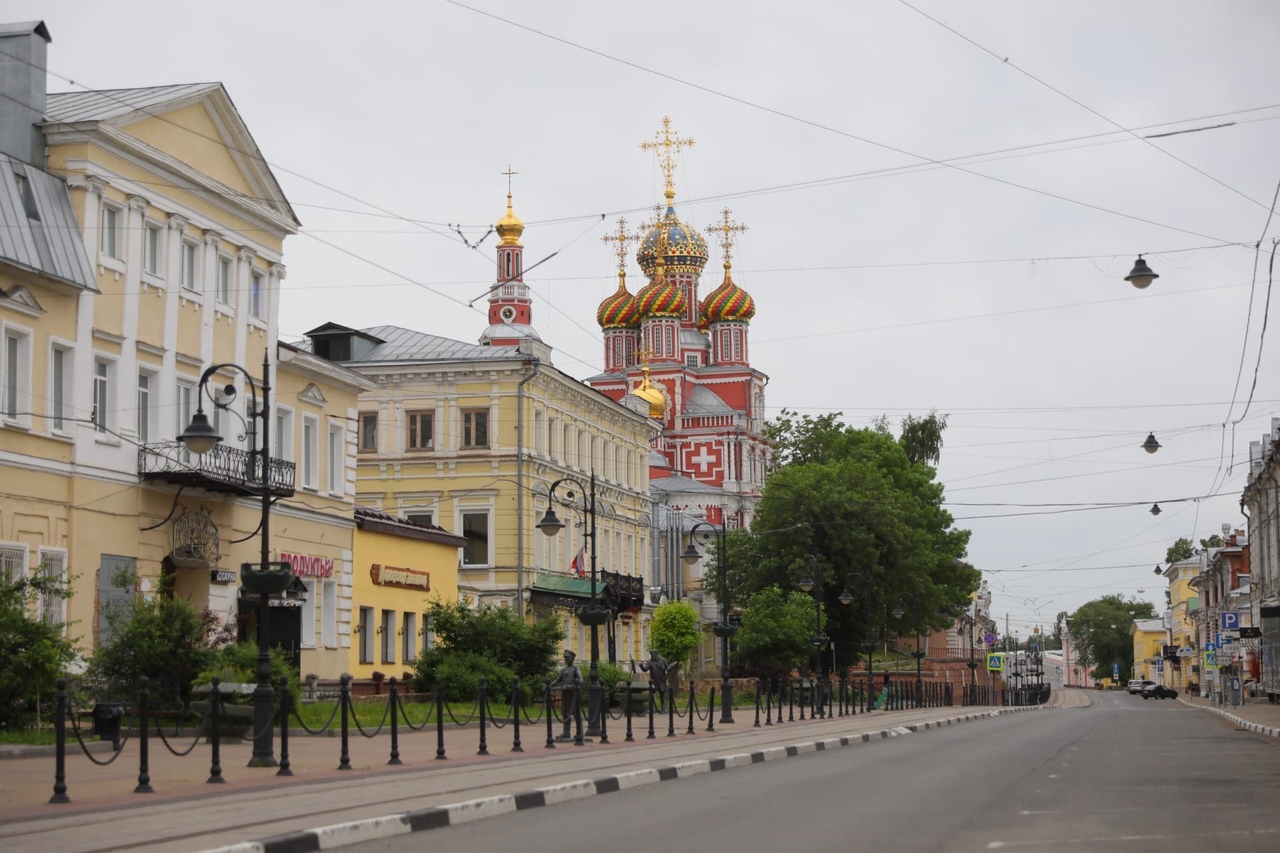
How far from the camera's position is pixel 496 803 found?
14.6 metres

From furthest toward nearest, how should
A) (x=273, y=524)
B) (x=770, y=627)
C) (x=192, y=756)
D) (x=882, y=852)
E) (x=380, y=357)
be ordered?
1. (x=770, y=627)
2. (x=380, y=357)
3. (x=273, y=524)
4. (x=192, y=756)
5. (x=882, y=852)

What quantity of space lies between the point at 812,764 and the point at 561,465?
114ft

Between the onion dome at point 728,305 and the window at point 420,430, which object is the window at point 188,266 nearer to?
the window at point 420,430

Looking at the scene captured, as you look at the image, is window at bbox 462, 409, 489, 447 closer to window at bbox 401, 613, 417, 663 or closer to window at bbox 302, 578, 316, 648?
window at bbox 401, 613, 417, 663

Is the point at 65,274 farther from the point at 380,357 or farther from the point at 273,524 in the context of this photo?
the point at 380,357

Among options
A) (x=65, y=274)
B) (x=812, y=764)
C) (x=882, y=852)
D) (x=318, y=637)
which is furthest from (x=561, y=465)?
(x=882, y=852)

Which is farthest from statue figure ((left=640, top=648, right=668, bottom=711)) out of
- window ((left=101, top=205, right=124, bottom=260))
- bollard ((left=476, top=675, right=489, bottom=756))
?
bollard ((left=476, top=675, right=489, bottom=756))

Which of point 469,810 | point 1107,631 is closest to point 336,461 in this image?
point 469,810

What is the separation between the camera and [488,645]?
1474 inches

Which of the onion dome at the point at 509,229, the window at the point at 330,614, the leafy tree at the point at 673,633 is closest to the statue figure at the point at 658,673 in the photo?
the window at the point at 330,614

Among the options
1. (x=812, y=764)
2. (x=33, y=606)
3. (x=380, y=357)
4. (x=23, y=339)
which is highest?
(x=380, y=357)

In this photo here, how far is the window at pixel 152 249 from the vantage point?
30719mm

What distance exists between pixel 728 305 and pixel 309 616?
76758mm

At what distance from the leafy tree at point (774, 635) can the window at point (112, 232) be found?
1336 inches
